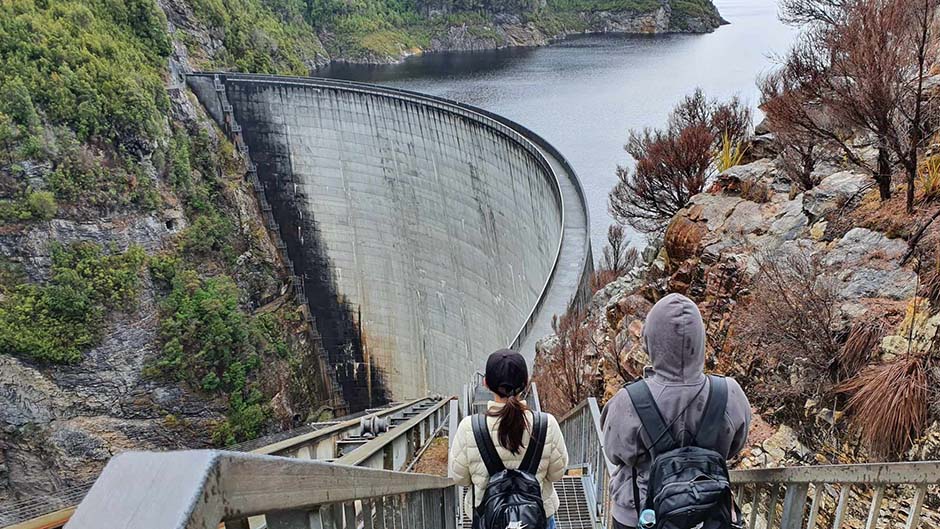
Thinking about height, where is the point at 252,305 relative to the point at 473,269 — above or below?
below

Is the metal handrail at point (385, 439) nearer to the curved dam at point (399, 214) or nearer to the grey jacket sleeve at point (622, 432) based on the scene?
the grey jacket sleeve at point (622, 432)

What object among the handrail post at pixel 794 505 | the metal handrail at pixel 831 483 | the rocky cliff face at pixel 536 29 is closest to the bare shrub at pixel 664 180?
the metal handrail at pixel 831 483

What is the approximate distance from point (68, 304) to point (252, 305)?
6732mm

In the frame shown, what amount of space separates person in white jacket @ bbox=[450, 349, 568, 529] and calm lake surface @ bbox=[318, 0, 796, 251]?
16.1 m

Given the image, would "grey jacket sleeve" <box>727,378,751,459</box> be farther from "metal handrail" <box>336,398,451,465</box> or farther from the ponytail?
"metal handrail" <box>336,398,451,465</box>

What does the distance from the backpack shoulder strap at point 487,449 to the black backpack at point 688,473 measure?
481 millimetres

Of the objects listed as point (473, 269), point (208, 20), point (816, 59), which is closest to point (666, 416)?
point (816, 59)

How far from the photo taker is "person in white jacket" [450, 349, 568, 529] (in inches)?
91.5

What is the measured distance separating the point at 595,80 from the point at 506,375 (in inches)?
1757

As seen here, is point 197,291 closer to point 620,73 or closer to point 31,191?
point 31,191

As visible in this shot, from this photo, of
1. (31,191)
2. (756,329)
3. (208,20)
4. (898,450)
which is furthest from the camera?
(208,20)

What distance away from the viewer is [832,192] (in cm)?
721

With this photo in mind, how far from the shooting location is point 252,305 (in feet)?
88.7

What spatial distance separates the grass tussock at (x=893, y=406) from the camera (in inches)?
136
